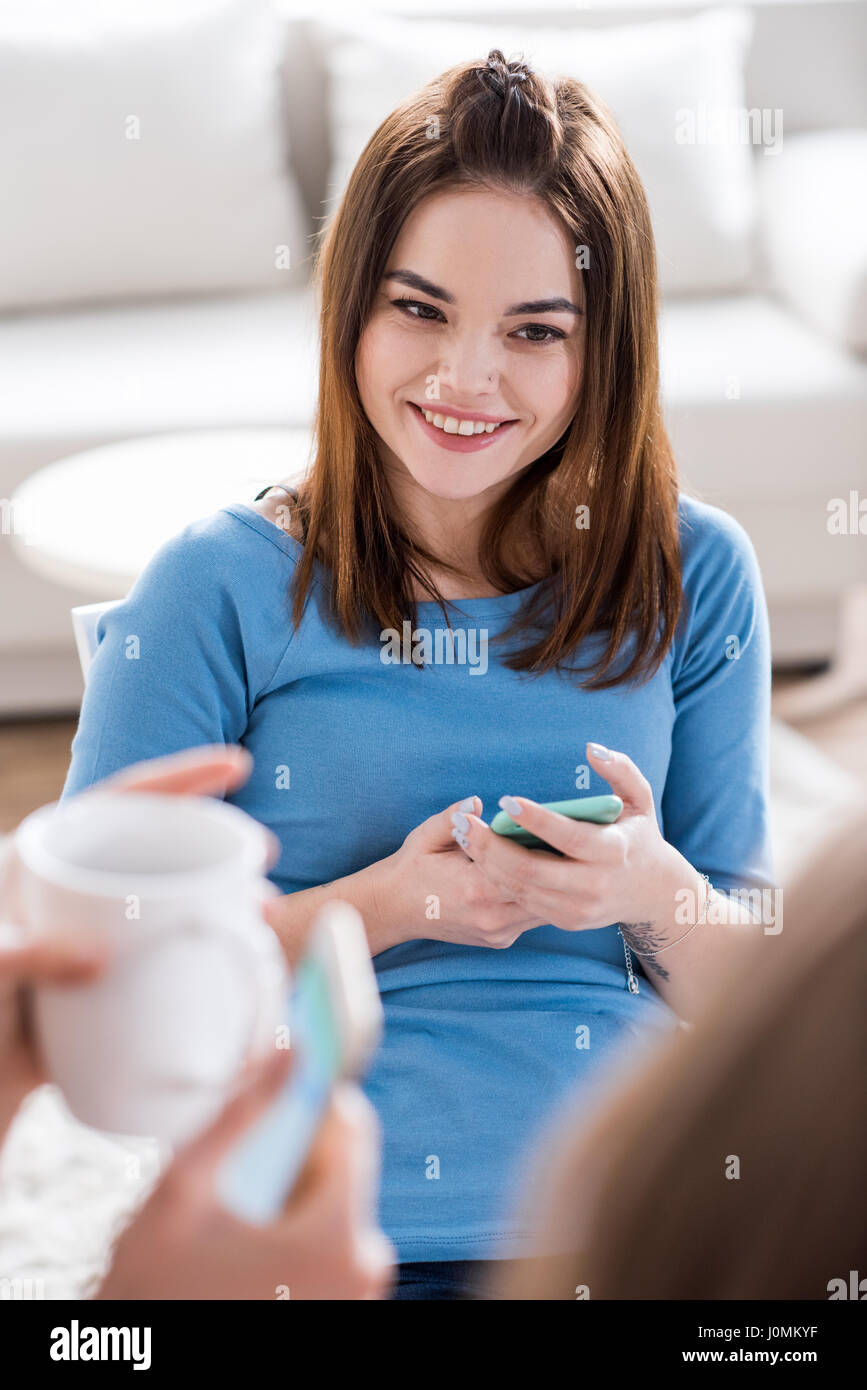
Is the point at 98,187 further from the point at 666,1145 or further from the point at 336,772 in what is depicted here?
the point at 666,1145

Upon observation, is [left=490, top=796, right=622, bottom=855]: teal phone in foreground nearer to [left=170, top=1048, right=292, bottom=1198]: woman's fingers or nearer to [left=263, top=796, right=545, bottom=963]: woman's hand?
[left=263, top=796, right=545, bottom=963]: woman's hand

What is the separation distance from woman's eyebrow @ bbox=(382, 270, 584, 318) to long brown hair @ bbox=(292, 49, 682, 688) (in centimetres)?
2

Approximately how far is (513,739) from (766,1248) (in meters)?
0.80

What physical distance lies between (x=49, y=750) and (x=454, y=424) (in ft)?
5.32

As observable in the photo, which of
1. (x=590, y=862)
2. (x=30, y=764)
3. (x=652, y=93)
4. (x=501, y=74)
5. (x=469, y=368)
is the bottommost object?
(x=30, y=764)

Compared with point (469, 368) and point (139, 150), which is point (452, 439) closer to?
point (469, 368)

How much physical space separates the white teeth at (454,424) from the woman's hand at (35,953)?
60 centimetres

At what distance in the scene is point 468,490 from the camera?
117cm

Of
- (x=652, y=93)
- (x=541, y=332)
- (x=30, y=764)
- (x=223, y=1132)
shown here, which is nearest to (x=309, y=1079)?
(x=223, y=1132)

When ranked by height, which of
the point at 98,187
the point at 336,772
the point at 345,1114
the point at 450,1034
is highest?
the point at 98,187

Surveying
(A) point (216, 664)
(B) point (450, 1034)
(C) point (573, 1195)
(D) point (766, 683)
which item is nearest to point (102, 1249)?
(B) point (450, 1034)

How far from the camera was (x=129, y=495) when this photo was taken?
2.16m

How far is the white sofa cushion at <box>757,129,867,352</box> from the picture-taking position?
9.21 feet
